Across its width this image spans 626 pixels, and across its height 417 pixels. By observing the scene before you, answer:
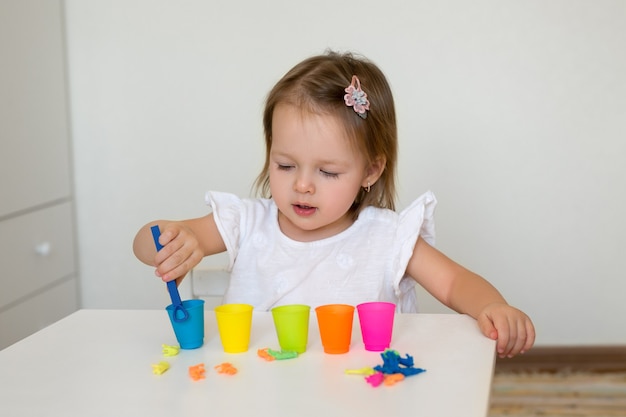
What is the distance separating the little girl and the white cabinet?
1.00 m

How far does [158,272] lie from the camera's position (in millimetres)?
1098

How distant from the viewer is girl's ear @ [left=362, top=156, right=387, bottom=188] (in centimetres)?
153

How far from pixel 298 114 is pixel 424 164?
107 cm

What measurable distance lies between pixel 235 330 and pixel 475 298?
44 centimetres

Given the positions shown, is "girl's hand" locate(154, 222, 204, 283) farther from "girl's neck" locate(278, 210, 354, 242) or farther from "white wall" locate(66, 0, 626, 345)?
"white wall" locate(66, 0, 626, 345)

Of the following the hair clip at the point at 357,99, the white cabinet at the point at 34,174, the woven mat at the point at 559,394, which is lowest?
the woven mat at the point at 559,394

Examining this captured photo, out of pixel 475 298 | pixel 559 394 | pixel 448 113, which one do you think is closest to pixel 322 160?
pixel 475 298

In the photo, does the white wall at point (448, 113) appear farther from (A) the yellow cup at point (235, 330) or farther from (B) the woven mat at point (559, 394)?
(A) the yellow cup at point (235, 330)

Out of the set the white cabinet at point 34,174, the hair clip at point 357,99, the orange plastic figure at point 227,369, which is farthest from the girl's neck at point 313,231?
the white cabinet at point 34,174

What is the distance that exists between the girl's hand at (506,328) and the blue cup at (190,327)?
14.8 inches

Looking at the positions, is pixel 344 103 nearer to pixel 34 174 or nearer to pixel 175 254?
pixel 175 254

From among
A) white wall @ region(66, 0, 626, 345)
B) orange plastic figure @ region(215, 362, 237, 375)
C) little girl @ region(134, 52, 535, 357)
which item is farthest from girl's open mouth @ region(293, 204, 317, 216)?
white wall @ region(66, 0, 626, 345)

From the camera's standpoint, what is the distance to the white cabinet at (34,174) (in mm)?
2270

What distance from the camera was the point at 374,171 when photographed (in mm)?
1552
